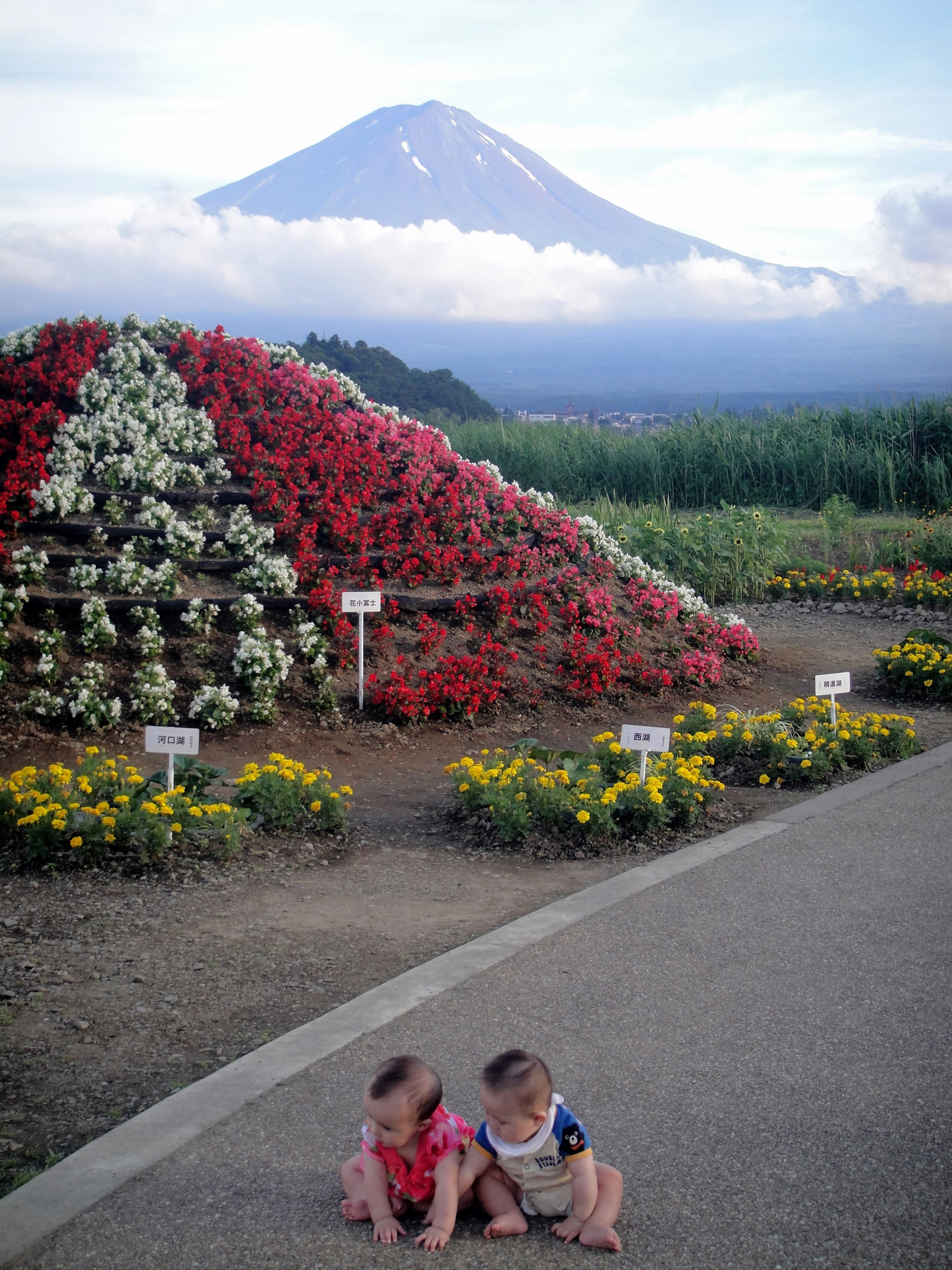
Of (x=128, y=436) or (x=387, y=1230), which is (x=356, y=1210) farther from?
(x=128, y=436)

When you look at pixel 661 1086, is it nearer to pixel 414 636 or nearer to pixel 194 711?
pixel 194 711

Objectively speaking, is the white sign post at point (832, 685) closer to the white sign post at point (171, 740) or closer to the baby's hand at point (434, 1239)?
the white sign post at point (171, 740)

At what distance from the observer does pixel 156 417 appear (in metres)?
8.95

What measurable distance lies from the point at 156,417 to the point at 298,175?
115 m

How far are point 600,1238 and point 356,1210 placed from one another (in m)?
0.54

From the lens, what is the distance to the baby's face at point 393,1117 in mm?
2314

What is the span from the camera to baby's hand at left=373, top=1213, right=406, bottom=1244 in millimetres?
2314

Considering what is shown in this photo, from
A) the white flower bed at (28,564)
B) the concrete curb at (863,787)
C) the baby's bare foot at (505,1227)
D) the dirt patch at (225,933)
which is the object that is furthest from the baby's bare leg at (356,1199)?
the white flower bed at (28,564)

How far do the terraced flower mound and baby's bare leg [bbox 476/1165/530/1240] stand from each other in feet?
15.8

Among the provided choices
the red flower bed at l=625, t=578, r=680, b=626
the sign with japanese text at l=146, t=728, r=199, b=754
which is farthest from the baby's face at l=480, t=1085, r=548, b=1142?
the red flower bed at l=625, t=578, r=680, b=626

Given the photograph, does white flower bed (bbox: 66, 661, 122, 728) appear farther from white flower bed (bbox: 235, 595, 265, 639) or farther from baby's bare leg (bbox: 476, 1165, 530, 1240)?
baby's bare leg (bbox: 476, 1165, 530, 1240)

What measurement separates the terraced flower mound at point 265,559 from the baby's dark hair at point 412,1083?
15.5ft

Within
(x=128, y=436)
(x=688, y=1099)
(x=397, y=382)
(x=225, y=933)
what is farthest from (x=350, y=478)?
(x=397, y=382)

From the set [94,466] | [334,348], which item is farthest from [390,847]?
[334,348]
